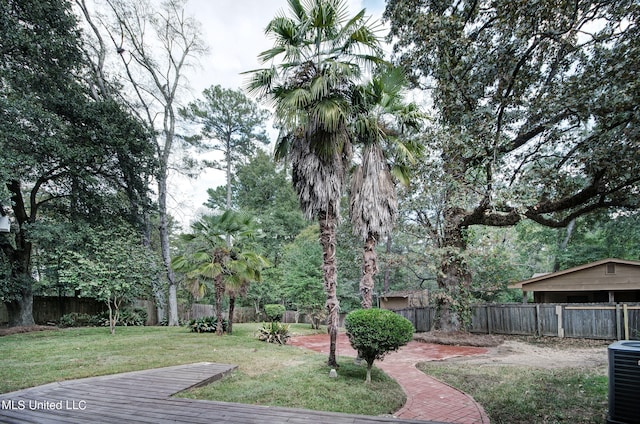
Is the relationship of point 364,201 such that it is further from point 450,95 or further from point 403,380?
point 403,380

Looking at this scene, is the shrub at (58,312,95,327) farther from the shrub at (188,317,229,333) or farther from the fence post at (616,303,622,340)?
the fence post at (616,303,622,340)

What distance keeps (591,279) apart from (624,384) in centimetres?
1212

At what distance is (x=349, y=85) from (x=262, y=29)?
2043mm

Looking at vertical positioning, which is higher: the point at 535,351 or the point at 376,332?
the point at 376,332

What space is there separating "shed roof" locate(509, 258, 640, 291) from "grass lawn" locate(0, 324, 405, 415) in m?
10.4

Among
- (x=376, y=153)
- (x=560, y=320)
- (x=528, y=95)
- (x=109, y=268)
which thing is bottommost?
(x=560, y=320)

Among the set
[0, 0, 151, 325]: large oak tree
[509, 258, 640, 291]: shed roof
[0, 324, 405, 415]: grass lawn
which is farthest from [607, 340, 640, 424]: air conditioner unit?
[0, 0, 151, 325]: large oak tree

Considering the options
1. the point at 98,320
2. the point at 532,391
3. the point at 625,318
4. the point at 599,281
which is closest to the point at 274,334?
the point at 532,391

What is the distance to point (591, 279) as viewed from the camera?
1237 centimetres

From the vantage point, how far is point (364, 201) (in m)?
7.02

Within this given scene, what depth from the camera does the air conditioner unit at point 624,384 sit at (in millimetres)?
2729

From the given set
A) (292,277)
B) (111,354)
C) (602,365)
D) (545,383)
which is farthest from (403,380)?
(292,277)

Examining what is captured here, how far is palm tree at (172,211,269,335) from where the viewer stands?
10.9 meters

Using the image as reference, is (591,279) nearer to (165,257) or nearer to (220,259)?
(220,259)
